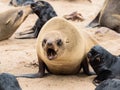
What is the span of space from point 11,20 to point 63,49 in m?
3.81

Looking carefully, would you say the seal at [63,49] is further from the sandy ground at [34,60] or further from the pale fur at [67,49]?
the sandy ground at [34,60]

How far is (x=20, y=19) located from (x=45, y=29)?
131 inches

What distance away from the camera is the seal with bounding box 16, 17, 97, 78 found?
21.0 ft

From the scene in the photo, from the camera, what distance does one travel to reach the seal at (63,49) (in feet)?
21.0

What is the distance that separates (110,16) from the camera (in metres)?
10.6

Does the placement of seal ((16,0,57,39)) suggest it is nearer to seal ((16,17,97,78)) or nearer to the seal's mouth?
seal ((16,17,97,78))

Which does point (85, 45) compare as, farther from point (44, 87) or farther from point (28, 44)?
point (28, 44)

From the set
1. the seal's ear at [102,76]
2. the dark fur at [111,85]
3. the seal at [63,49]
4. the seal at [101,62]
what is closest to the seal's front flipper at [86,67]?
the seal at [63,49]

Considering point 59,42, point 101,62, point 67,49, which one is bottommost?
point 101,62

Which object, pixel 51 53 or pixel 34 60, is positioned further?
pixel 34 60

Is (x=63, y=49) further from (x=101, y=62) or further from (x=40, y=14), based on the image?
(x=40, y=14)

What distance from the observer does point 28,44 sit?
30.0 ft

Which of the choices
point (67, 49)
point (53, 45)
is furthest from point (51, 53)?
point (67, 49)

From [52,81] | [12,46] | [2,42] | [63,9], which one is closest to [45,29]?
[52,81]
